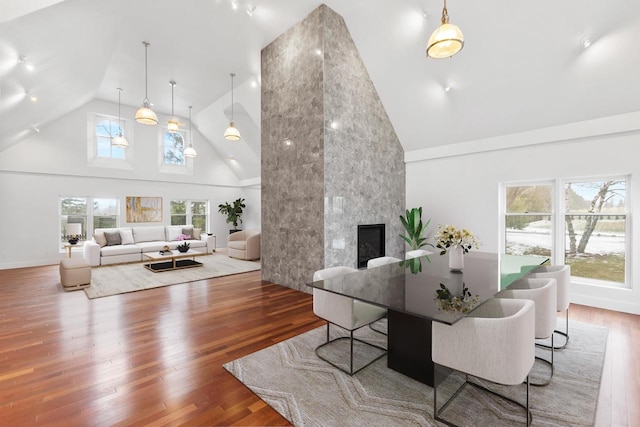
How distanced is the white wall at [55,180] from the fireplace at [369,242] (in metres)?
6.85

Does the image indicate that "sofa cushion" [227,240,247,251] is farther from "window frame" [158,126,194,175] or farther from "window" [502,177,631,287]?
"window" [502,177,631,287]

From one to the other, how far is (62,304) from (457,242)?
16.8ft

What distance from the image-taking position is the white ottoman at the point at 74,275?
4695 millimetres

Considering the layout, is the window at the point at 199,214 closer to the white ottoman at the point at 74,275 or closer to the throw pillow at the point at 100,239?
the throw pillow at the point at 100,239

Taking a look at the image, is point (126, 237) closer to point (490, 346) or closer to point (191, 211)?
point (191, 211)

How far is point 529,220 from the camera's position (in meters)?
4.54

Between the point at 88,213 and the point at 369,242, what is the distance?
7577mm

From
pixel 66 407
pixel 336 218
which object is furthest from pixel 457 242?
pixel 66 407

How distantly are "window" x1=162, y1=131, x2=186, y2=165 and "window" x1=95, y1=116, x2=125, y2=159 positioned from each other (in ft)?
3.82

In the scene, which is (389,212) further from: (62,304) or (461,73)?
(62,304)

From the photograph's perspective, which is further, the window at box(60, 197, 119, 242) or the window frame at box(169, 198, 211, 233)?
the window frame at box(169, 198, 211, 233)

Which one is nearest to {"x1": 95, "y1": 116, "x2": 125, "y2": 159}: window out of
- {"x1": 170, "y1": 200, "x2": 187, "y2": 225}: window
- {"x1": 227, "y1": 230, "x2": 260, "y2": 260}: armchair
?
{"x1": 170, "y1": 200, "x2": 187, "y2": 225}: window

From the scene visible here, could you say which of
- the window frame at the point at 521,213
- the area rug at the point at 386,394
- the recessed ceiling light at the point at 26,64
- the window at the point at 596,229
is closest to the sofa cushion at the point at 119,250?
the recessed ceiling light at the point at 26,64

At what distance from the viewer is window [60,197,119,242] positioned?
7.43 m
